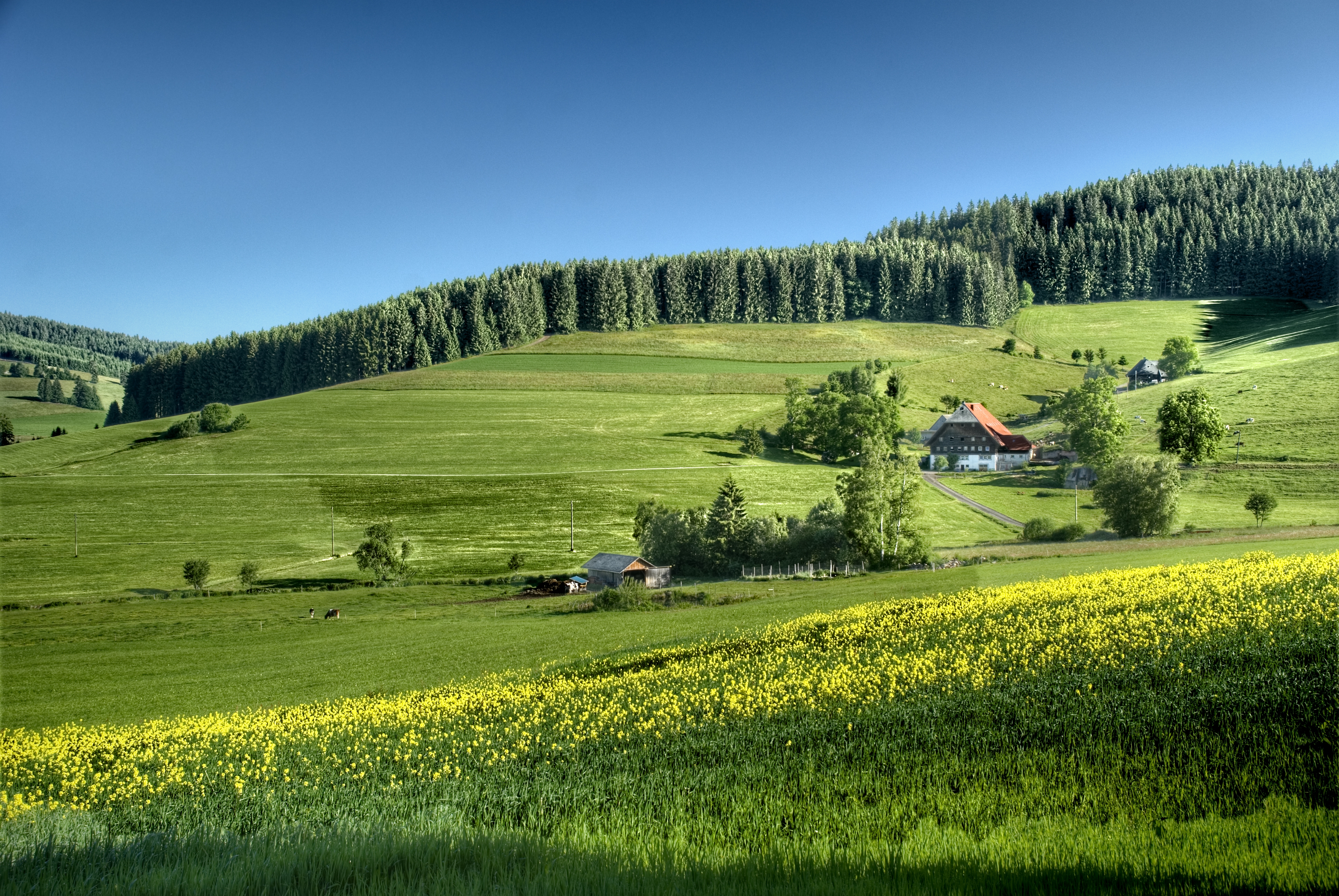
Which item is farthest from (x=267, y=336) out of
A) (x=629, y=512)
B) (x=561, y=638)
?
(x=561, y=638)

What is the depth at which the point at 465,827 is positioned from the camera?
22.4 ft

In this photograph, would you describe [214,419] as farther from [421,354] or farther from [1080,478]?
[1080,478]

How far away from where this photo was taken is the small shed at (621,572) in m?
60.6

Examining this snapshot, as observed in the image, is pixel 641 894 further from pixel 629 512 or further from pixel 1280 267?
pixel 1280 267

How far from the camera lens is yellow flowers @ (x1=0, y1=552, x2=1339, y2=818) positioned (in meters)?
10.7

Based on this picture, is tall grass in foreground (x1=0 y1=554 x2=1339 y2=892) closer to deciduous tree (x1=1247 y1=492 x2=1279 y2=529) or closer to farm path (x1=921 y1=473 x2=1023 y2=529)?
deciduous tree (x1=1247 y1=492 x2=1279 y2=529)

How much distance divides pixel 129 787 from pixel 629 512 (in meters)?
70.3

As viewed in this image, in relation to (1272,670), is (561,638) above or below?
below

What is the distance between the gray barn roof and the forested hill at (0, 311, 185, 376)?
127 feet

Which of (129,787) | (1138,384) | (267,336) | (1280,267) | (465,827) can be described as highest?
(1280,267)

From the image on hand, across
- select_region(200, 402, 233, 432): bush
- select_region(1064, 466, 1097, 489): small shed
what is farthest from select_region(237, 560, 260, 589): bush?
select_region(1064, 466, 1097, 489): small shed

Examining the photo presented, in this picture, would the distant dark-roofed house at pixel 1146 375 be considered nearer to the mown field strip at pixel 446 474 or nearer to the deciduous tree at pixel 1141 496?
the deciduous tree at pixel 1141 496

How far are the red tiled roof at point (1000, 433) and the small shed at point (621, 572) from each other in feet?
236

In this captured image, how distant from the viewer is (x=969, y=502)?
268ft
